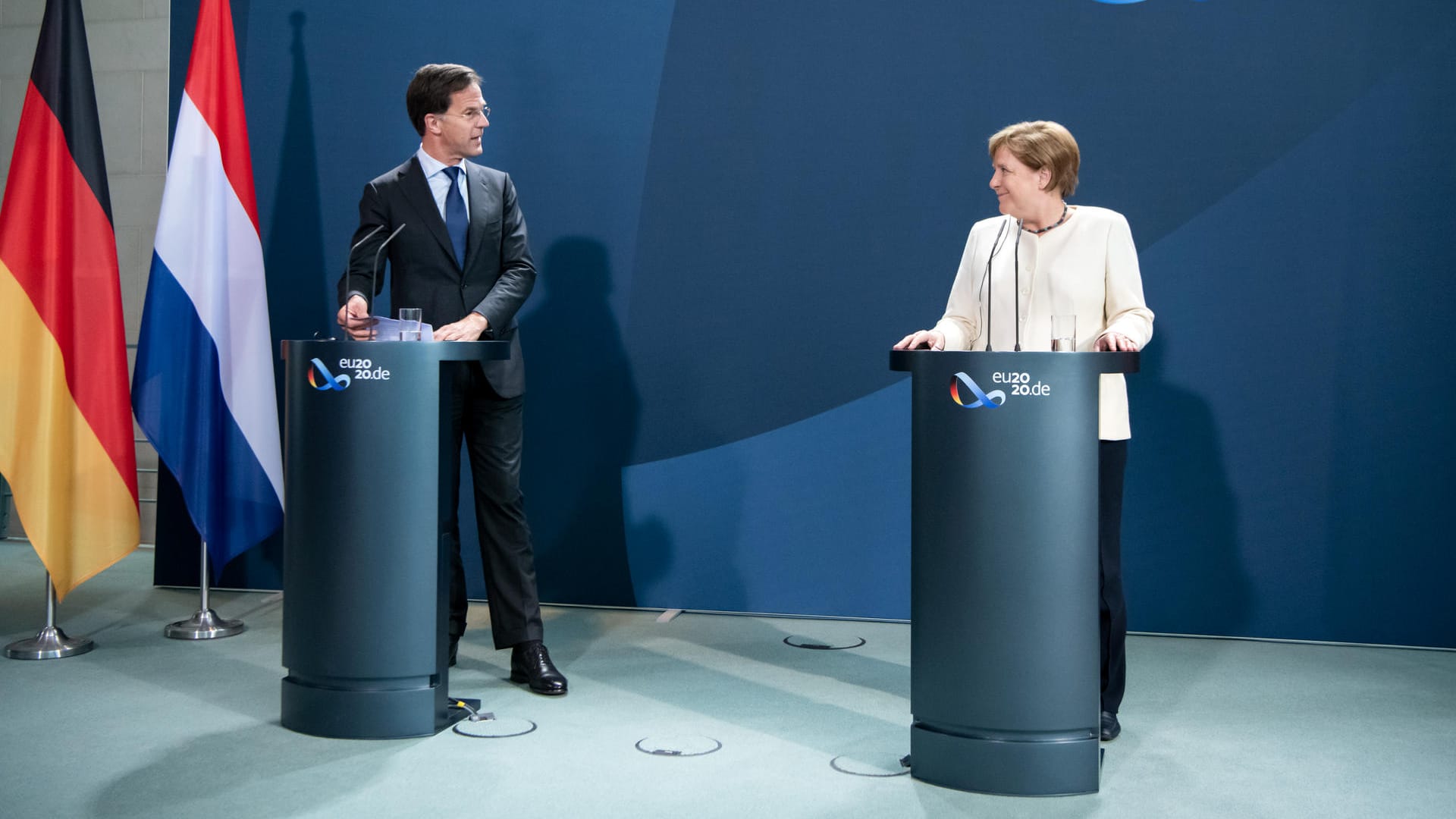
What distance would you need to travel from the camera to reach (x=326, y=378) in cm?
288

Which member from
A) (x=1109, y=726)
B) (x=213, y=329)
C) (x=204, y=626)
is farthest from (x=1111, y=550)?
(x=213, y=329)

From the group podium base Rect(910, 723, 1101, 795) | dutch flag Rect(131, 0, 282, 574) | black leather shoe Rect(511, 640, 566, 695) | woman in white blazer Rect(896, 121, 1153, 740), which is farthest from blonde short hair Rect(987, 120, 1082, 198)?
dutch flag Rect(131, 0, 282, 574)

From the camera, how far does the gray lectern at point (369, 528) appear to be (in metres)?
2.89

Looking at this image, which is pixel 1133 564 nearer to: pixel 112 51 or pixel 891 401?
pixel 891 401

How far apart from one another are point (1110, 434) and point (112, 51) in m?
5.09

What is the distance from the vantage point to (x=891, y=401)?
4.24 metres

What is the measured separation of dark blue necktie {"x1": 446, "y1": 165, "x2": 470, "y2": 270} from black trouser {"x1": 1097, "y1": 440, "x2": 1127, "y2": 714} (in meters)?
1.75

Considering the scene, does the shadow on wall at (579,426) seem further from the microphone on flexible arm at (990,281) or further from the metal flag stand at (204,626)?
the microphone on flexible arm at (990,281)

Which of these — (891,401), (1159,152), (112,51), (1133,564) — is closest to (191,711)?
(891,401)

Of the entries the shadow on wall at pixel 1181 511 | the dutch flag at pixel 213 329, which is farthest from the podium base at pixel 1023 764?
the dutch flag at pixel 213 329

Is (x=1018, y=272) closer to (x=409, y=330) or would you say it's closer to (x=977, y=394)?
(x=977, y=394)

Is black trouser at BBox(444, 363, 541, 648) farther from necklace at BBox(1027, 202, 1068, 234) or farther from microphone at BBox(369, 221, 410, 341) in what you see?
necklace at BBox(1027, 202, 1068, 234)

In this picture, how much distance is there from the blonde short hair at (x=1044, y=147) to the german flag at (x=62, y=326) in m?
2.79

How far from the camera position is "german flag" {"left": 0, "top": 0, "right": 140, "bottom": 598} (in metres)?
3.85
